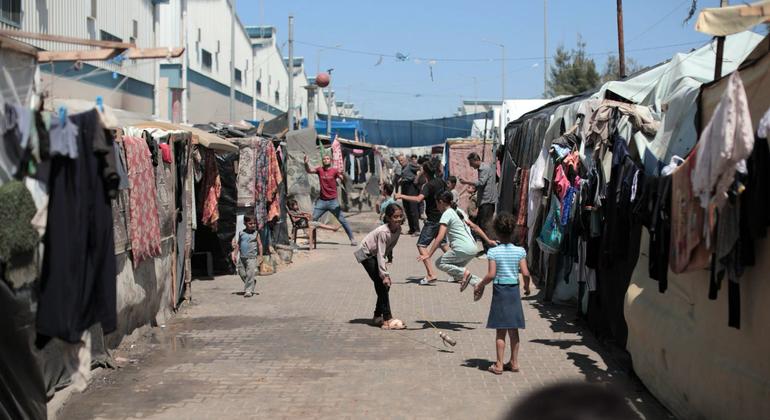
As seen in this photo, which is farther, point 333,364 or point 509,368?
point 333,364

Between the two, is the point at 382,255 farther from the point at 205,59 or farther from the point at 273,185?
the point at 205,59

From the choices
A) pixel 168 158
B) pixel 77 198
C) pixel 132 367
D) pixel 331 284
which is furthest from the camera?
pixel 331 284

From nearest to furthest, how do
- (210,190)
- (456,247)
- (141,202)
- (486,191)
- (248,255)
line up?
1. (141,202)
2. (456,247)
3. (248,255)
4. (210,190)
5. (486,191)

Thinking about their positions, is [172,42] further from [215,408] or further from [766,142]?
[766,142]

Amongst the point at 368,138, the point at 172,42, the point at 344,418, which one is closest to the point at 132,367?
the point at 344,418

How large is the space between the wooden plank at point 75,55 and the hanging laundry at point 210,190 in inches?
335

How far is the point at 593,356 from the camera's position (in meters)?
8.91

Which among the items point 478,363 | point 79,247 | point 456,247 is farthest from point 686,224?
point 456,247

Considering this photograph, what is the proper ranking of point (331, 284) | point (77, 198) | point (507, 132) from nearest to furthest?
1. point (77, 198)
2. point (331, 284)
3. point (507, 132)

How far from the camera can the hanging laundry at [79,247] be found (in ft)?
15.1

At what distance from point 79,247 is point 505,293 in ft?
14.8

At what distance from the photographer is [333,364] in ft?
28.2

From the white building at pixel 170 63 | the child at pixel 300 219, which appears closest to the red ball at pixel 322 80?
the white building at pixel 170 63

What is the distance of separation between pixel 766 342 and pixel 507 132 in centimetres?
1534
